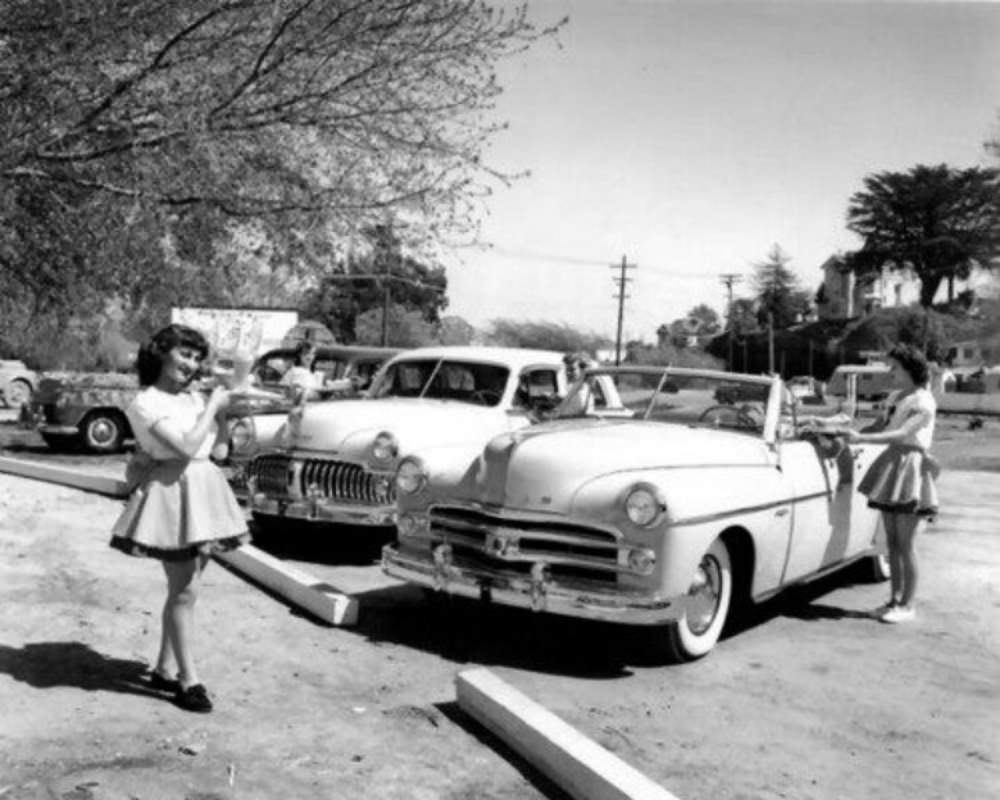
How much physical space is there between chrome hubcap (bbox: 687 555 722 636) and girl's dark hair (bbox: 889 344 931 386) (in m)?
1.88

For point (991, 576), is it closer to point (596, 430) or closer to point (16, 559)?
point (596, 430)

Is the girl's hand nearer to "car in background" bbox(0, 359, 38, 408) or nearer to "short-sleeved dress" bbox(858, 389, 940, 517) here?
"short-sleeved dress" bbox(858, 389, 940, 517)

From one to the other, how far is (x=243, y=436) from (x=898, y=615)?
16.0 feet

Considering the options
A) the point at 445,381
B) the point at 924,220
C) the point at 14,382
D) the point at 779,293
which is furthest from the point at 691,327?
the point at 445,381

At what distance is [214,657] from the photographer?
5.20 m

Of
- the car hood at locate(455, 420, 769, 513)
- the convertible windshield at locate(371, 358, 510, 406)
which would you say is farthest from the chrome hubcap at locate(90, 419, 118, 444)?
the car hood at locate(455, 420, 769, 513)

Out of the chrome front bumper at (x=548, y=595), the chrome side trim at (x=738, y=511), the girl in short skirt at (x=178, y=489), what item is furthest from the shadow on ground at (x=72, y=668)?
the chrome side trim at (x=738, y=511)

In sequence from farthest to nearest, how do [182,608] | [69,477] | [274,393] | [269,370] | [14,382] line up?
[14,382], [269,370], [69,477], [274,393], [182,608]

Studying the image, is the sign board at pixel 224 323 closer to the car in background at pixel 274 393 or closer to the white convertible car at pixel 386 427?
the car in background at pixel 274 393

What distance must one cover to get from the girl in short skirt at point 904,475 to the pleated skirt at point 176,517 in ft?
12.2

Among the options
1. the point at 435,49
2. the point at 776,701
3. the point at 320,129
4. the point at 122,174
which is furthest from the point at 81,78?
the point at 776,701

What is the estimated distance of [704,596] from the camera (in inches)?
223

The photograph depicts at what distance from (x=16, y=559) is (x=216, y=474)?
127 inches

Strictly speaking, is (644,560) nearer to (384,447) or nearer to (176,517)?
(176,517)
